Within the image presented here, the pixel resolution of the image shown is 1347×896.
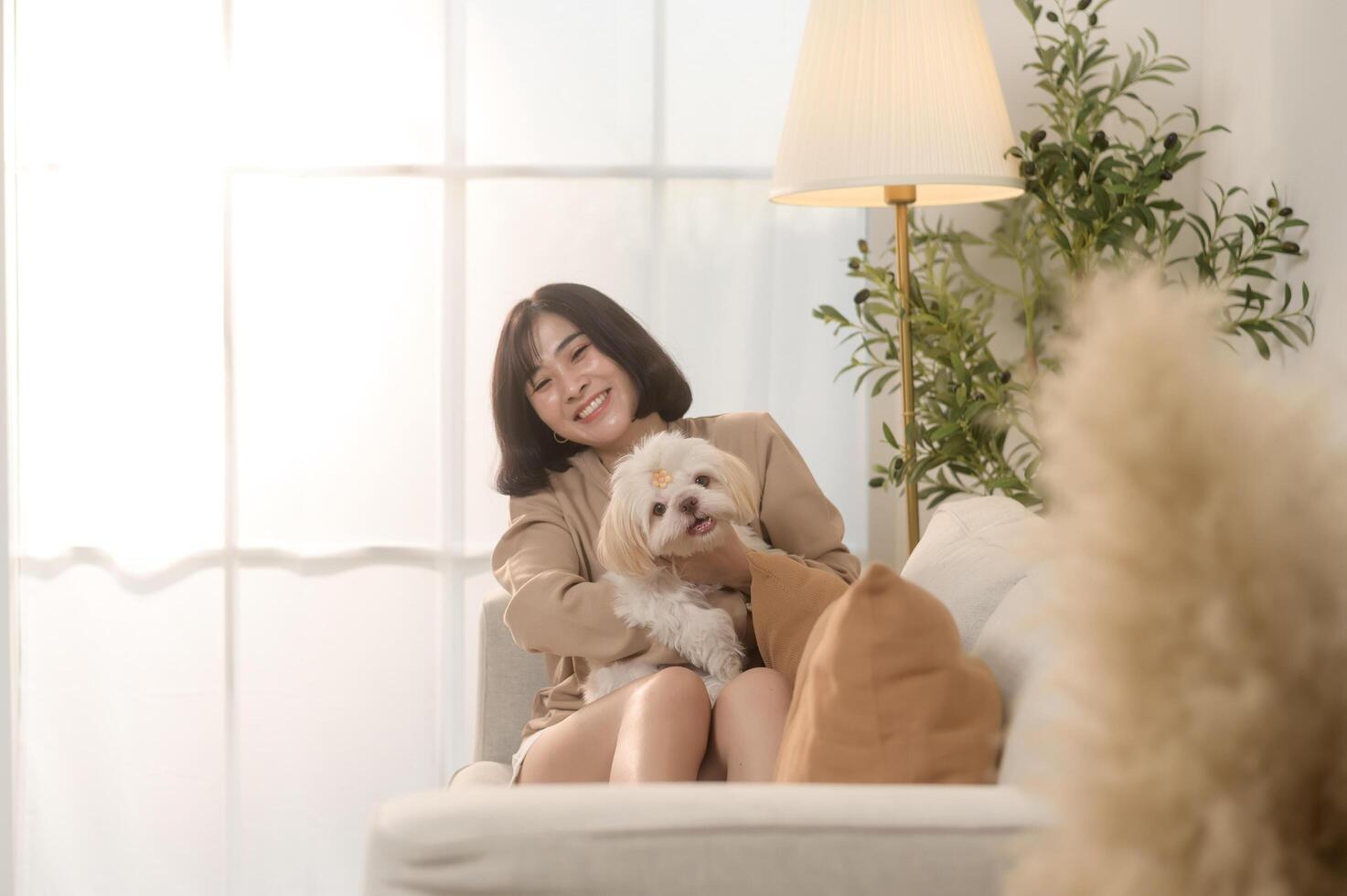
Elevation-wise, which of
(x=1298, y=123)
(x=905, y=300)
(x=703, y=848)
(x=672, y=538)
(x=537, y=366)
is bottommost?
(x=703, y=848)

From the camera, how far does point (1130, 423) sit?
1.43 feet

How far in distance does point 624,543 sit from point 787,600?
0.26 m

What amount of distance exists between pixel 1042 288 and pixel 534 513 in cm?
131

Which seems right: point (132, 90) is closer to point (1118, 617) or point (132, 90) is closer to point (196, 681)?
point (196, 681)

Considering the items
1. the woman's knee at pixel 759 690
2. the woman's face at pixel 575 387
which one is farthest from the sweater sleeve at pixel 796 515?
the woman's knee at pixel 759 690

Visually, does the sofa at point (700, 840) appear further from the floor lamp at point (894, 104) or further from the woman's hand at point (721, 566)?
the floor lamp at point (894, 104)

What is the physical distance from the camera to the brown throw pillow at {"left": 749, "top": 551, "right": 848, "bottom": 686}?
1.48 m

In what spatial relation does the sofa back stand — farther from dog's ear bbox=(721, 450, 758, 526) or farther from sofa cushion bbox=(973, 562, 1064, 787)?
sofa cushion bbox=(973, 562, 1064, 787)

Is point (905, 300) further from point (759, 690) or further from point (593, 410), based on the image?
point (759, 690)

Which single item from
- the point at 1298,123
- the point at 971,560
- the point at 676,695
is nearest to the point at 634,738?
the point at 676,695

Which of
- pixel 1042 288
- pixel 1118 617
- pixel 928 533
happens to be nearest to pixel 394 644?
pixel 928 533

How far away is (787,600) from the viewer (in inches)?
58.8

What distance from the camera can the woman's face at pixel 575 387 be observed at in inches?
76.0

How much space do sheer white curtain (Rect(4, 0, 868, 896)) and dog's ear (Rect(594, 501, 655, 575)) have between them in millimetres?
1061
